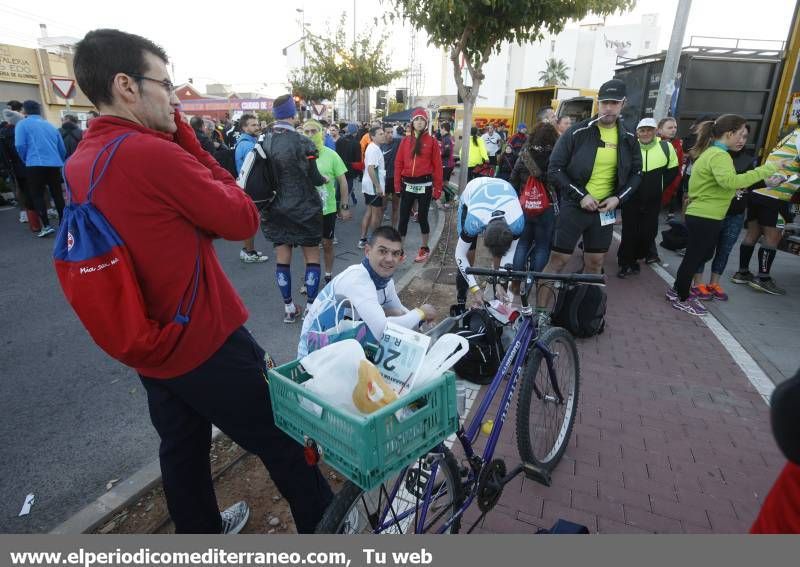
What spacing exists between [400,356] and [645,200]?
5667 millimetres

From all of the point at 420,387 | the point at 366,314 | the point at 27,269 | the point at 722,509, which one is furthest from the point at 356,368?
the point at 27,269

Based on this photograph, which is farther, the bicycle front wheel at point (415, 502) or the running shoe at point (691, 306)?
the running shoe at point (691, 306)

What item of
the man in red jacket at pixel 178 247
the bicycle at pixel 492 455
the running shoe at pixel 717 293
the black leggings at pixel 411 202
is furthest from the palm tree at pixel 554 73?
the man in red jacket at pixel 178 247

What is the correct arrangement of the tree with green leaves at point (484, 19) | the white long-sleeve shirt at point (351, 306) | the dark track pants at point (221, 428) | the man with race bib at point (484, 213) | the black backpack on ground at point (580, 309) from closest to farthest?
the dark track pants at point (221, 428), the white long-sleeve shirt at point (351, 306), the man with race bib at point (484, 213), the black backpack on ground at point (580, 309), the tree with green leaves at point (484, 19)

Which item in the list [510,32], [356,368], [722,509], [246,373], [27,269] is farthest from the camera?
[510,32]

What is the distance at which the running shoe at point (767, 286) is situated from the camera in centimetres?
582

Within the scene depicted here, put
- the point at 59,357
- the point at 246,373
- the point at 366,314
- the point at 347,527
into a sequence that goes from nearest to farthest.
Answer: the point at 347,527 < the point at 246,373 < the point at 366,314 < the point at 59,357

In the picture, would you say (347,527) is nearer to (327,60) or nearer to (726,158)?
(726,158)

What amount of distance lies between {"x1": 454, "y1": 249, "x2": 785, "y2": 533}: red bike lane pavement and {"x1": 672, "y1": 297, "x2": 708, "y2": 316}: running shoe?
0.69 meters

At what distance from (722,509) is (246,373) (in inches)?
101

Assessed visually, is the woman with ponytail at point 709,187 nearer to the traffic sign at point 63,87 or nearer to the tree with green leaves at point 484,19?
the tree with green leaves at point 484,19

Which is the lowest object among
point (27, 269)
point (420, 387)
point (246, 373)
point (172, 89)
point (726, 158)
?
point (27, 269)

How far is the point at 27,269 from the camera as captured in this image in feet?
20.1

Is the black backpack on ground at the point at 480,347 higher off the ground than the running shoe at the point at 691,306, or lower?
higher
